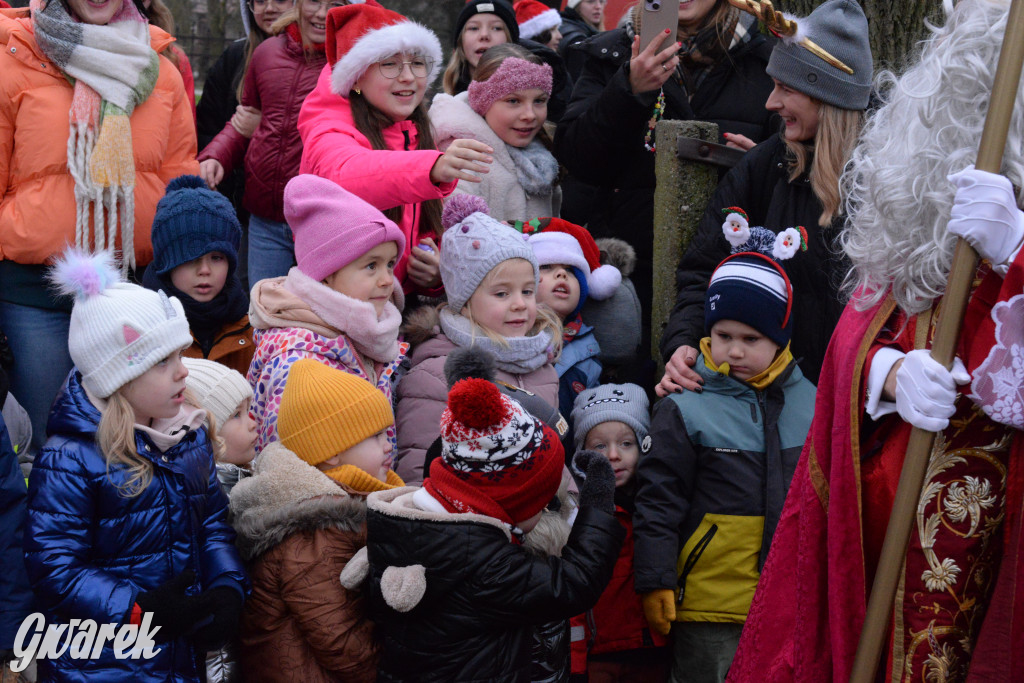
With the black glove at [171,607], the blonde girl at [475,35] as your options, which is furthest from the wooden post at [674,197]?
the black glove at [171,607]

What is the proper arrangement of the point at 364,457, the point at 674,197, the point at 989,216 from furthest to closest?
the point at 674,197 < the point at 364,457 < the point at 989,216

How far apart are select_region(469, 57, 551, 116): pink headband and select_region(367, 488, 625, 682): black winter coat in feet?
7.06

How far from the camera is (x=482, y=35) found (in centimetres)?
499

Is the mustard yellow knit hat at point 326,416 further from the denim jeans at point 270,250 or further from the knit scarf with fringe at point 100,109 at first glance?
the denim jeans at point 270,250

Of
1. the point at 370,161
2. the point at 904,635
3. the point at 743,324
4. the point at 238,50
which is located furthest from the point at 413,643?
the point at 238,50

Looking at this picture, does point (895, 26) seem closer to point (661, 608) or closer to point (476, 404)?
point (661, 608)

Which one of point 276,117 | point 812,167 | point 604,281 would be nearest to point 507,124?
point 604,281

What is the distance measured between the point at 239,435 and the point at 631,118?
2.05 meters

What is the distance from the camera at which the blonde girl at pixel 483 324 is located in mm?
3677

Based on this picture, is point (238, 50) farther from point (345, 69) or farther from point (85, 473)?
point (85, 473)

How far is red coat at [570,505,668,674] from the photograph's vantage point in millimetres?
3596

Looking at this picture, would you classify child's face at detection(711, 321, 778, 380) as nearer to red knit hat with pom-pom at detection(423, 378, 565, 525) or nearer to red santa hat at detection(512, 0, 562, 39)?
red knit hat with pom-pom at detection(423, 378, 565, 525)

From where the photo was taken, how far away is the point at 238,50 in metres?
5.69

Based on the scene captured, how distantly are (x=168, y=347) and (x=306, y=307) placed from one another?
0.72 meters
